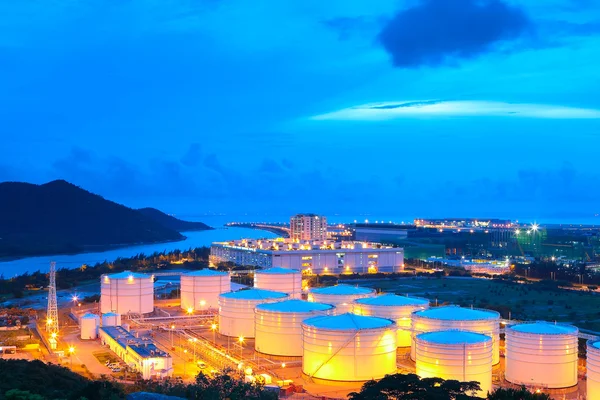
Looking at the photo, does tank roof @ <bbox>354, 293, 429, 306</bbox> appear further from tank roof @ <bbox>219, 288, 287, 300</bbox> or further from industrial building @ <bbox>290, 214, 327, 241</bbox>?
industrial building @ <bbox>290, 214, 327, 241</bbox>

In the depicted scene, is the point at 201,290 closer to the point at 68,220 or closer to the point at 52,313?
the point at 52,313

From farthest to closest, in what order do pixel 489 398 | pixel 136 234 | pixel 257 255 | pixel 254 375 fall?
pixel 136 234 < pixel 257 255 < pixel 254 375 < pixel 489 398

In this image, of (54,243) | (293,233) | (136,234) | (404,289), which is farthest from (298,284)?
(136,234)

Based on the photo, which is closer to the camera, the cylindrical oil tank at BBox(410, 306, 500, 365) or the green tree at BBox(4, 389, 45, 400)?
the green tree at BBox(4, 389, 45, 400)

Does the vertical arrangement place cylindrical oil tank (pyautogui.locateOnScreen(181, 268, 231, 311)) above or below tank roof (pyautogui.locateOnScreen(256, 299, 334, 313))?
below

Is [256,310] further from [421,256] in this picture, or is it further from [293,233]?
[293,233]

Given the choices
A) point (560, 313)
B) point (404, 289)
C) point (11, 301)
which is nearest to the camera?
point (560, 313)

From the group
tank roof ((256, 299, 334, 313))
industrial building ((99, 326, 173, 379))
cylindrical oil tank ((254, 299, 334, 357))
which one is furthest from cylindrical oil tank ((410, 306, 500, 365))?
industrial building ((99, 326, 173, 379))
